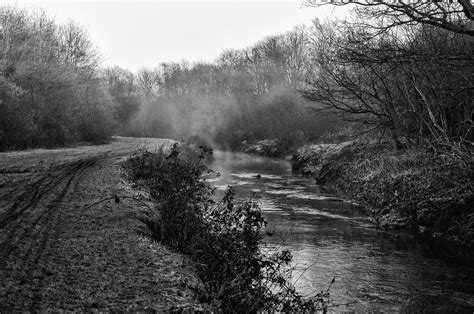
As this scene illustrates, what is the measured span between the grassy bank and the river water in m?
0.81

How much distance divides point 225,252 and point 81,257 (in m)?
2.26

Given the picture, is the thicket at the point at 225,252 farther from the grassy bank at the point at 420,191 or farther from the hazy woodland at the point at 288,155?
the grassy bank at the point at 420,191

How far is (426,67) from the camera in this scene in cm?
1504

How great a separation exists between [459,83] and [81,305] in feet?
47.3

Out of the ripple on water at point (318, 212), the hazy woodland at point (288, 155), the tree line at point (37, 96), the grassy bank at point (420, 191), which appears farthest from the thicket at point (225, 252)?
the tree line at point (37, 96)

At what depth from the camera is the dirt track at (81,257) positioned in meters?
4.64

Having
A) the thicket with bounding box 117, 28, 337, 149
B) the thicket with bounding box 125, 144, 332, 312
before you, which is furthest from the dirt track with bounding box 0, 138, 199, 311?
the thicket with bounding box 117, 28, 337, 149

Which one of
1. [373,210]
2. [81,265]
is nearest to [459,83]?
[373,210]

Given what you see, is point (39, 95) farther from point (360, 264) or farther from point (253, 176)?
point (360, 264)

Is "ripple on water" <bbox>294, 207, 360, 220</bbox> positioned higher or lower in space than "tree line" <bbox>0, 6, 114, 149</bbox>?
lower

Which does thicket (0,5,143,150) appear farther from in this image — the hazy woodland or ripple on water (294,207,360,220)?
ripple on water (294,207,360,220)

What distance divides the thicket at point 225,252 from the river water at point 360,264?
19.7 inches

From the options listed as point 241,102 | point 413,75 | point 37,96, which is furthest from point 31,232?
point 241,102

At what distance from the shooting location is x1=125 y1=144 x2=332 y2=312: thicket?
557cm
